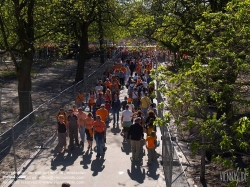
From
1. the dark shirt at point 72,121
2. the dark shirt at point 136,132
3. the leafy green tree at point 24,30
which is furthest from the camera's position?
the leafy green tree at point 24,30

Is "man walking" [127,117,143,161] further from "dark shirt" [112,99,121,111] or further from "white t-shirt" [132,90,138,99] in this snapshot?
"white t-shirt" [132,90,138,99]

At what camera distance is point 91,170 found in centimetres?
1208

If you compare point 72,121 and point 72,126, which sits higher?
point 72,121

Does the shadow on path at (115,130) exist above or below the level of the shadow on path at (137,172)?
above

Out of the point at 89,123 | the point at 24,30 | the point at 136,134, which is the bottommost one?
the point at 136,134

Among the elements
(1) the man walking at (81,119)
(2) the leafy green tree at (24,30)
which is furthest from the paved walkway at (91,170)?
(2) the leafy green tree at (24,30)

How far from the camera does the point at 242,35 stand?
24.0 ft

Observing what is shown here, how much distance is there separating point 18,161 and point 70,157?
1.70 m

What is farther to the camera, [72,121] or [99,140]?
[72,121]

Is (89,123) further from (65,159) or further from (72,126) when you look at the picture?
(65,159)

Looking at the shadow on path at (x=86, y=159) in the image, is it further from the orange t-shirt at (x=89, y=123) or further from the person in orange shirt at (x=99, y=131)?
the orange t-shirt at (x=89, y=123)

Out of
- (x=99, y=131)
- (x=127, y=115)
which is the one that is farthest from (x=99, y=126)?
(x=127, y=115)

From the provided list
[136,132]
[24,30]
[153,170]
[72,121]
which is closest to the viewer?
[153,170]

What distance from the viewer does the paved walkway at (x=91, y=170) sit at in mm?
11188
